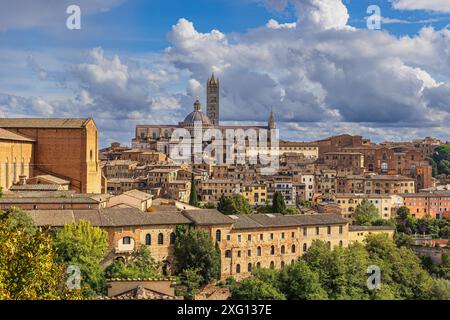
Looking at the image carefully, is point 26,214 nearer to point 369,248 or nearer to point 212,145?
point 369,248

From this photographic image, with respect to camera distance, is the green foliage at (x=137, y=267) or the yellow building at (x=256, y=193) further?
the yellow building at (x=256, y=193)

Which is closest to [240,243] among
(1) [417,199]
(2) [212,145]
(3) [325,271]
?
(3) [325,271]

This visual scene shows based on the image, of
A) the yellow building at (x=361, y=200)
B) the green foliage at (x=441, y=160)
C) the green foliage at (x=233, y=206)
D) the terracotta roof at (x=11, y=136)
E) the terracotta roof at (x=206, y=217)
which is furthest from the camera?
the green foliage at (x=441, y=160)

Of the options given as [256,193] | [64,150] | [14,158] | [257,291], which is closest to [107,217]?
[257,291]

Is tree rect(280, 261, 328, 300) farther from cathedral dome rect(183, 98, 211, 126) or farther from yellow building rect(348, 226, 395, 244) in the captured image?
cathedral dome rect(183, 98, 211, 126)

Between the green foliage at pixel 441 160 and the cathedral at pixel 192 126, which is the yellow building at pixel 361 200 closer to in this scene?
the green foliage at pixel 441 160

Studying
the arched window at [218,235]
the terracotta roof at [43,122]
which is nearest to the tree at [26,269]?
the arched window at [218,235]

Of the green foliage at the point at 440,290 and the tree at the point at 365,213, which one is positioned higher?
the tree at the point at 365,213
